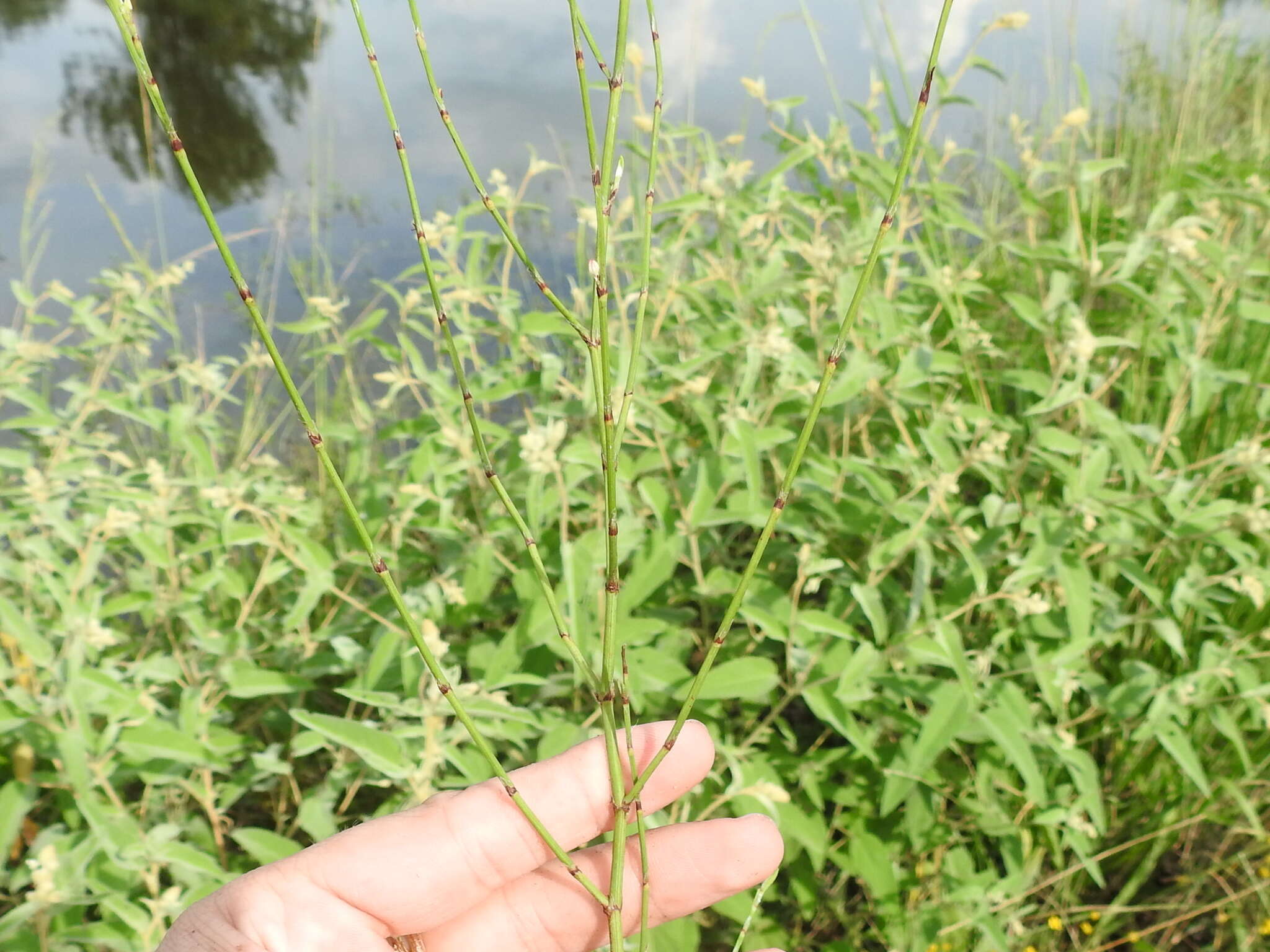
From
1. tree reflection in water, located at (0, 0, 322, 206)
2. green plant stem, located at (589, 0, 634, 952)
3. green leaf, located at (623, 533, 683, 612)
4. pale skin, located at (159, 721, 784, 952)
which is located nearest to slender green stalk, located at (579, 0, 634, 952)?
green plant stem, located at (589, 0, 634, 952)

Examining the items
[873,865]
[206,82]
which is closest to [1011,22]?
[873,865]

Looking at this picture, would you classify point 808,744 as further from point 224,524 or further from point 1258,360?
point 1258,360

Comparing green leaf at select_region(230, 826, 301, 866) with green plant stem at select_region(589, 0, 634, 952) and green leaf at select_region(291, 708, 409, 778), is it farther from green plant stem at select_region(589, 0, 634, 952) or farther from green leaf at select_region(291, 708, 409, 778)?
green plant stem at select_region(589, 0, 634, 952)

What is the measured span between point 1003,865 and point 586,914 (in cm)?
125

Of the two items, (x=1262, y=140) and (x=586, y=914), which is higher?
(x=1262, y=140)

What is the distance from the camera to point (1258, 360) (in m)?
2.07

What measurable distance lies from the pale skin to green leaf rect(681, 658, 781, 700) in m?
0.36

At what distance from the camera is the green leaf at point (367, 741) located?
1.27m

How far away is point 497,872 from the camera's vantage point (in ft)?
3.36

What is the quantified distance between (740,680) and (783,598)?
20cm

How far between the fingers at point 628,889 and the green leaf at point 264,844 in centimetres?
48

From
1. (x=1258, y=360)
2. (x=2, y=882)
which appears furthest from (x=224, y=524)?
(x=1258, y=360)

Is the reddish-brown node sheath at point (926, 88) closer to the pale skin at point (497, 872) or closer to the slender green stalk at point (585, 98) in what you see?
the slender green stalk at point (585, 98)

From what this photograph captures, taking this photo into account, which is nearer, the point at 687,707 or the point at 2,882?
the point at 687,707
